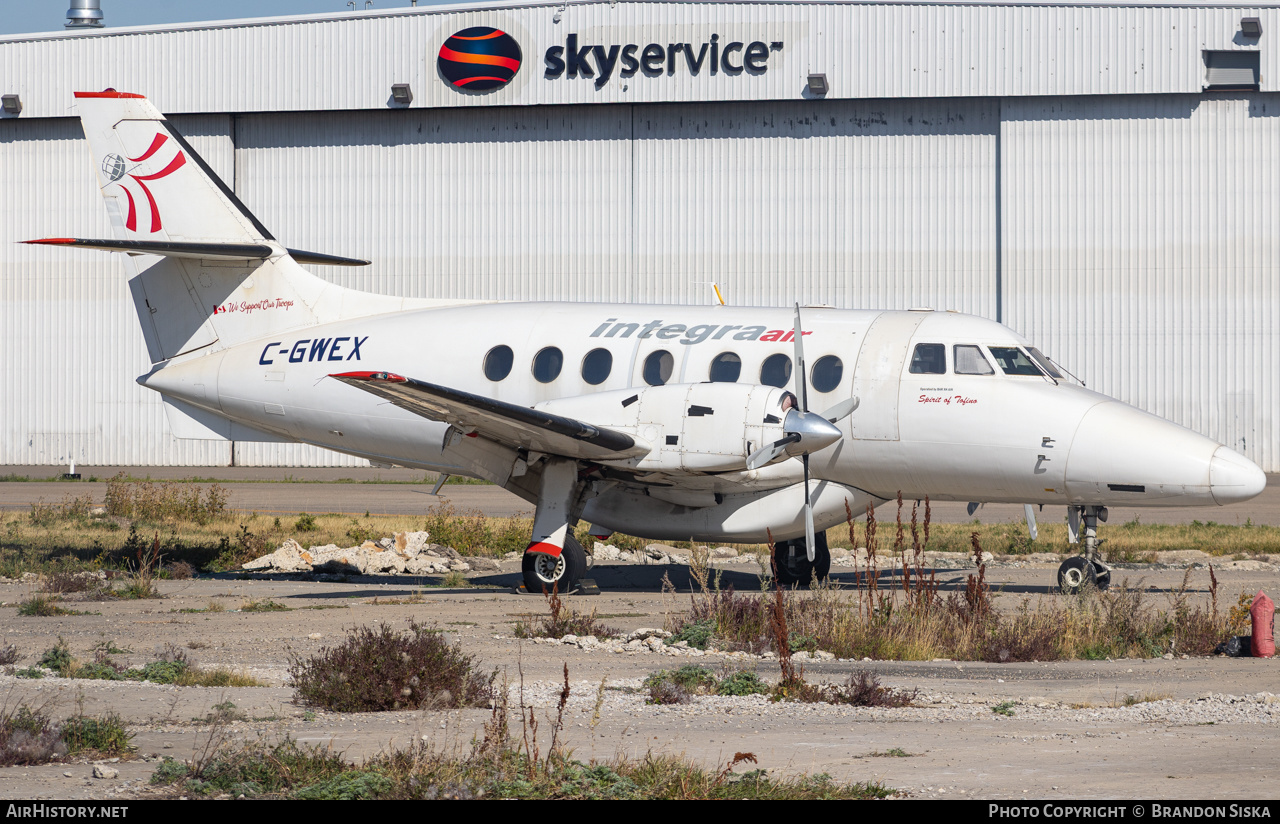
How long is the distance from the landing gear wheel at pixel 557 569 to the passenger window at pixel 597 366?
2108 mm

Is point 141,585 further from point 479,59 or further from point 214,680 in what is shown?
point 479,59

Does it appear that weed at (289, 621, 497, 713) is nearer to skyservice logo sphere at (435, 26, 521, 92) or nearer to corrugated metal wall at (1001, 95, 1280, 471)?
corrugated metal wall at (1001, 95, 1280, 471)

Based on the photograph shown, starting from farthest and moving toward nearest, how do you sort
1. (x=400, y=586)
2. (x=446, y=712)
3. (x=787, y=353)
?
(x=400, y=586) → (x=787, y=353) → (x=446, y=712)

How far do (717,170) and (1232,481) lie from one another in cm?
2532

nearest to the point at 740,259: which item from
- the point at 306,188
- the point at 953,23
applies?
the point at 953,23

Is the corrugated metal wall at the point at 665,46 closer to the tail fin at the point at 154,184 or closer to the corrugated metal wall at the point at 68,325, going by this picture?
the corrugated metal wall at the point at 68,325

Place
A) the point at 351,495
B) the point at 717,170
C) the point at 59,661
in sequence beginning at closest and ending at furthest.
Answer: the point at 59,661 → the point at 351,495 → the point at 717,170

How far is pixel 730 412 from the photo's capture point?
1534cm

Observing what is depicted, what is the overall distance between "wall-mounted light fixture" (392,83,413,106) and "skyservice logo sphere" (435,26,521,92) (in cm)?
117

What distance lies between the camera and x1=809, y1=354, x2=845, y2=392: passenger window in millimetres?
16172

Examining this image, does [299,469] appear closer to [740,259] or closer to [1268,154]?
[740,259]

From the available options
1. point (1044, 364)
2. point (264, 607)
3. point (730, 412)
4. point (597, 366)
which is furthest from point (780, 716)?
point (597, 366)

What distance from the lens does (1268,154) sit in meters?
35.2
